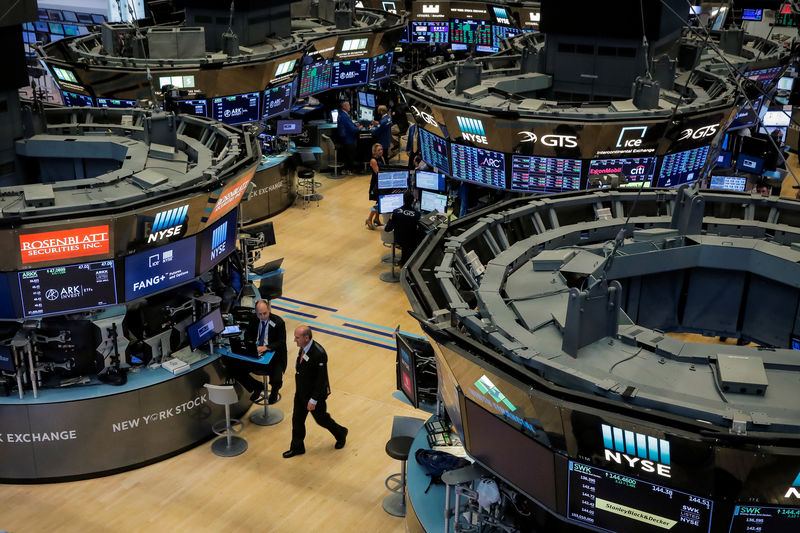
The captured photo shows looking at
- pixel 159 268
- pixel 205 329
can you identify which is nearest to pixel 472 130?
pixel 205 329

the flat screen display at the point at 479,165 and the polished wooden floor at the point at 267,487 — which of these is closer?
the polished wooden floor at the point at 267,487

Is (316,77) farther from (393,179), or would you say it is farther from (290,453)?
(290,453)

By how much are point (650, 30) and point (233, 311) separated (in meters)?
9.51

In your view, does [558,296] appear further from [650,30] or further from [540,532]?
[650,30]

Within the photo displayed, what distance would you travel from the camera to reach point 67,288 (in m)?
10.7

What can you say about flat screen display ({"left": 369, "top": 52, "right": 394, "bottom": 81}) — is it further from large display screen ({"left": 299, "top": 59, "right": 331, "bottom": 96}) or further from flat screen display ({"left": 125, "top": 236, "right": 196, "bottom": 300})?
flat screen display ({"left": 125, "top": 236, "right": 196, "bottom": 300})

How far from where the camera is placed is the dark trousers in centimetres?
1153

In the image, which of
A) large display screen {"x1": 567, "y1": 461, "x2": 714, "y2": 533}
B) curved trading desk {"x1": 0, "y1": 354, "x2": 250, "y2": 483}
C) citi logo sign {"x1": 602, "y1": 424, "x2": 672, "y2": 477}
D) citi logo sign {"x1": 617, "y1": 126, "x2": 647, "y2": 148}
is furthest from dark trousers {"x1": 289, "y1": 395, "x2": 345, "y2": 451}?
citi logo sign {"x1": 617, "y1": 126, "x2": 647, "y2": 148}

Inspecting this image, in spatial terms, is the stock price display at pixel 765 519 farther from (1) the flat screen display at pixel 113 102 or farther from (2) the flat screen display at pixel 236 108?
(1) the flat screen display at pixel 113 102

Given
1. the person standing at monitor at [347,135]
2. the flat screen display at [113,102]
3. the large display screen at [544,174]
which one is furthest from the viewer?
the person standing at monitor at [347,135]

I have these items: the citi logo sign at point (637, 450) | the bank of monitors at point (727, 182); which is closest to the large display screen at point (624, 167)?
the bank of monitors at point (727, 182)

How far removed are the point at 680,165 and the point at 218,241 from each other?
8511 millimetres

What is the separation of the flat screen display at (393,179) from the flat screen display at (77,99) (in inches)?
278

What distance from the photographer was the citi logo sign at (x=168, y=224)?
1095 cm
